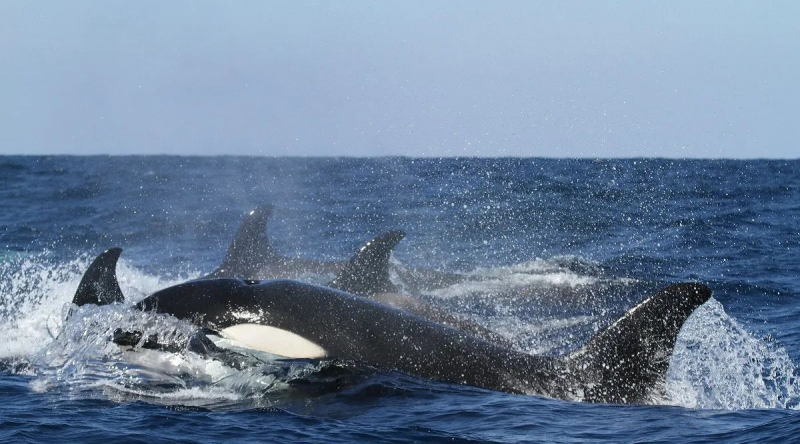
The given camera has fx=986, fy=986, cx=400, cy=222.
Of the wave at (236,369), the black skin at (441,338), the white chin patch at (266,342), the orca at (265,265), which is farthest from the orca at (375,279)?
the white chin patch at (266,342)

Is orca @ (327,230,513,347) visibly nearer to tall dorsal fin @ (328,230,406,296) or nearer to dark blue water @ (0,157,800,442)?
tall dorsal fin @ (328,230,406,296)

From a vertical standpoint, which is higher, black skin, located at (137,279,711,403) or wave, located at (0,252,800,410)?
black skin, located at (137,279,711,403)

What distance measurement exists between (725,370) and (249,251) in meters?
8.32

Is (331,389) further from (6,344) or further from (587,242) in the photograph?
(587,242)

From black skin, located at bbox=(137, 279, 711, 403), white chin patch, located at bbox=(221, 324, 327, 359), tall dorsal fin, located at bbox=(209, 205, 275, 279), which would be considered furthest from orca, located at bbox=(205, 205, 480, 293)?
white chin patch, located at bbox=(221, 324, 327, 359)

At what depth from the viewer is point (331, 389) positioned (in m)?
8.18

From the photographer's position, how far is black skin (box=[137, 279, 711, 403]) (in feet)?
26.6

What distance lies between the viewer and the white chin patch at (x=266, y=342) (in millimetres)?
8617

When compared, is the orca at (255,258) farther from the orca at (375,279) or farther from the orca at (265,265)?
the orca at (375,279)

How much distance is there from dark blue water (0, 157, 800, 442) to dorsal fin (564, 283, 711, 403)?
0.24m

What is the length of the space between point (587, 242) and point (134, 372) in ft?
52.3

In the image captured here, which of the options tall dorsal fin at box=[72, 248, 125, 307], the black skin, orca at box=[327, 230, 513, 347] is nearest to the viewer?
the black skin

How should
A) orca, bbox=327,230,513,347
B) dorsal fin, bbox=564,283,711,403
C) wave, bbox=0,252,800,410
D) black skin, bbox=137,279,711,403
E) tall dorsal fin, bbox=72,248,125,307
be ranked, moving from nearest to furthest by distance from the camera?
dorsal fin, bbox=564,283,711,403
black skin, bbox=137,279,711,403
wave, bbox=0,252,800,410
tall dorsal fin, bbox=72,248,125,307
orca, bbox=327,230,513,347

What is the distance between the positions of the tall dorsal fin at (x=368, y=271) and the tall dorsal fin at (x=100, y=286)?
335 cm
